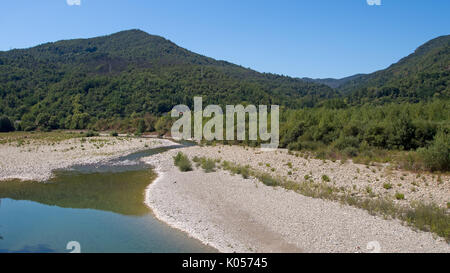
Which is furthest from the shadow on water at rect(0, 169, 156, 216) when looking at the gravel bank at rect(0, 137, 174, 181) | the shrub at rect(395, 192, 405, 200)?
the shrub at rect(395, 192, 405, 200)

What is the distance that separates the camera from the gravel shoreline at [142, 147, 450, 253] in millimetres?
→ 8711

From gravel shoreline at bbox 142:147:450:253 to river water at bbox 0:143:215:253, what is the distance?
0.80m

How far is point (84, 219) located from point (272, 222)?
741 cm

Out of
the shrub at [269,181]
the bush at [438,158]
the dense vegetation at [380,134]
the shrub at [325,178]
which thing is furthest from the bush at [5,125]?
the bush at [438,158]

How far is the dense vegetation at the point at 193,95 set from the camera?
81.8 feet

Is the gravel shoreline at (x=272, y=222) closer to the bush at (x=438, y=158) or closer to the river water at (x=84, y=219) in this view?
the river water at (x=84, y=219)

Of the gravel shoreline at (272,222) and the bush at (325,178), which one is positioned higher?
the bush at (325,178)

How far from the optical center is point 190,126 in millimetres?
57688

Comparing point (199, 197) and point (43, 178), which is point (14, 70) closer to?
point (43, 178)

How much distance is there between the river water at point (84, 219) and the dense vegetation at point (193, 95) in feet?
52.4

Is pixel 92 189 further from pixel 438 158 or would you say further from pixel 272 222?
pixel 438 158
